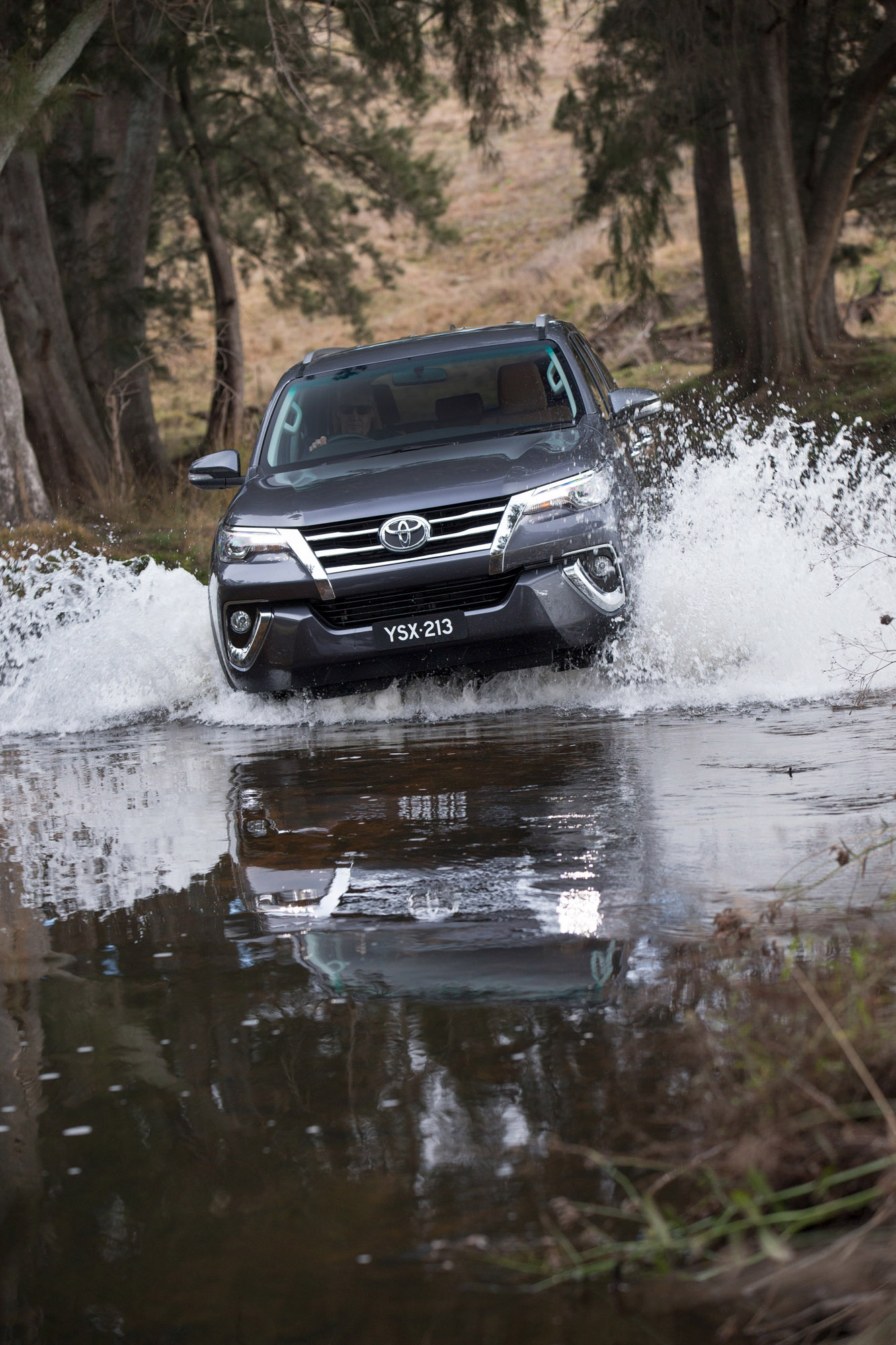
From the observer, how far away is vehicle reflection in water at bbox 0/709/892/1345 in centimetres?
204

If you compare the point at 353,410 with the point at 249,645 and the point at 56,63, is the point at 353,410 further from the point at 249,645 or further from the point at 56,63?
the point at 56,63

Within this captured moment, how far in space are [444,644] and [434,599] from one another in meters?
0.20

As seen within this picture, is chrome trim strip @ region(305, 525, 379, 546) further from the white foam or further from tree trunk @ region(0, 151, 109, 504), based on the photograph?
tree trunk @ region(0, 151, 109, 504)

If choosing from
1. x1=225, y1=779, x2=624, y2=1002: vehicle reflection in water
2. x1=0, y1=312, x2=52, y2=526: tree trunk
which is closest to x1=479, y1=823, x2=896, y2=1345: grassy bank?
x1=225, y1=779, x2=624, y2=1002: vehicle reflection in water

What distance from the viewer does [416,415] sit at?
841 centimetres

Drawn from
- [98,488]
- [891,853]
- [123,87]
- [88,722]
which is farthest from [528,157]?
[891,853]

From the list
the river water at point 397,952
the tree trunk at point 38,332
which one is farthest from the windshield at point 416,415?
the tree trunk at point 38,332

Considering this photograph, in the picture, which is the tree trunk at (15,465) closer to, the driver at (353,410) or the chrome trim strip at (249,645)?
the driver at (353,410)

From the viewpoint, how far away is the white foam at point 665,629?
6.95 m

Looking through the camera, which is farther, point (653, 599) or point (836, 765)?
point (653, 599)

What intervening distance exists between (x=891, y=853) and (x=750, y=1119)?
1.77 meters

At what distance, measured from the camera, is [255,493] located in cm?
721

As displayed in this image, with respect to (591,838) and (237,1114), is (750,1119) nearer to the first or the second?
(237,1114)

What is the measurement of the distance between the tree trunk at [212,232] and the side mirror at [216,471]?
1461cm
